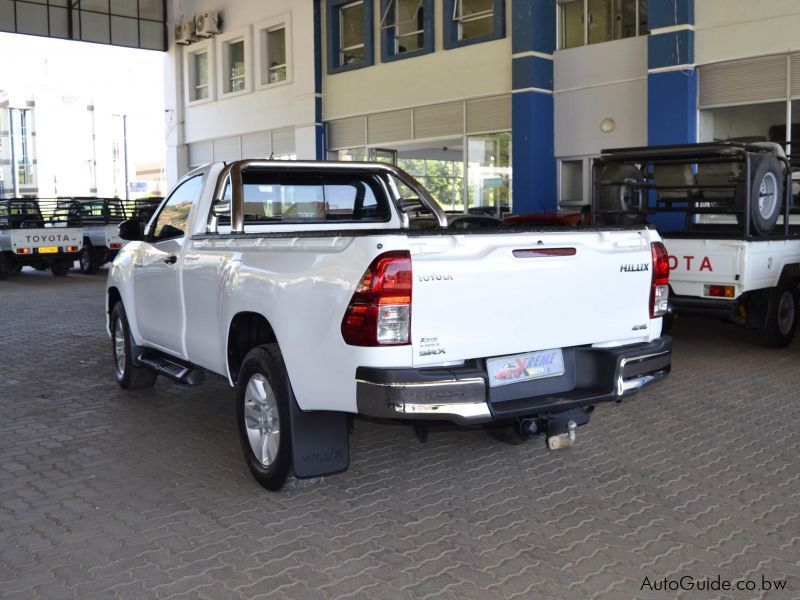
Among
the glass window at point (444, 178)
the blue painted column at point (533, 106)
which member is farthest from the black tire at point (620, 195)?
the glass window at point (444, 178)

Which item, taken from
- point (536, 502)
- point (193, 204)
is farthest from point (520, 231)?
point (193, 204)

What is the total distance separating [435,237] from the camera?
4188 mm

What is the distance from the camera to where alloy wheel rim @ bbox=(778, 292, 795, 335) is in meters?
9.79

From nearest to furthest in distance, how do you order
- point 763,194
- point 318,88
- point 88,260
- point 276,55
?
point 763,194
point 88,260
point 318,88
point 276,55

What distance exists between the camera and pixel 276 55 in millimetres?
26406

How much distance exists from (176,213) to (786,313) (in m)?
6.92

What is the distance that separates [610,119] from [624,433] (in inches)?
506

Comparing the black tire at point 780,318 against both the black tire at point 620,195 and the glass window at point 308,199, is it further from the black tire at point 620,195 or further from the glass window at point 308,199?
the glass window at point 308,199

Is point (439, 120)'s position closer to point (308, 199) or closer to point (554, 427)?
point (308, 199)

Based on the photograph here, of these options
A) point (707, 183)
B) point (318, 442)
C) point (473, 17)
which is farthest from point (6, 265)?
point (318, 442)

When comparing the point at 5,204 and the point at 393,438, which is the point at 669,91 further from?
the point at 5,204

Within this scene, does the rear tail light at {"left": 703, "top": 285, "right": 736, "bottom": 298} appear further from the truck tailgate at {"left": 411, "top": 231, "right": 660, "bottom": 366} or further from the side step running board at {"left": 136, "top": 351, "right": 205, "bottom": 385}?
the side step running board at {"left": 136, "top": 351, "right": 205, "bottom": 385}

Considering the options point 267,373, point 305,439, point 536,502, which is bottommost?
point 536,502

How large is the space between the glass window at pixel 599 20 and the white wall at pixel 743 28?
5.65 feet
